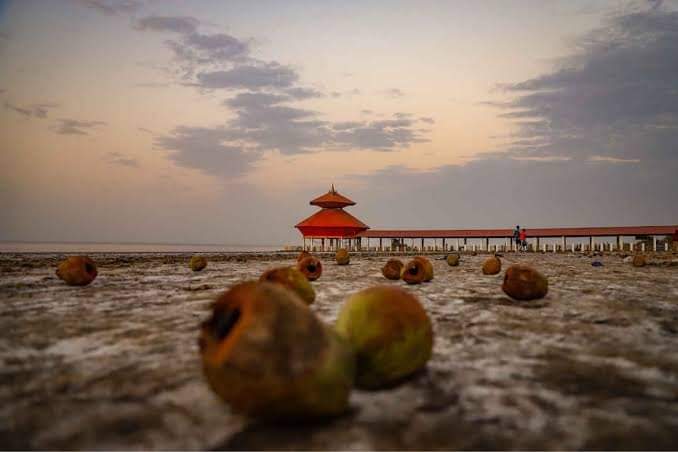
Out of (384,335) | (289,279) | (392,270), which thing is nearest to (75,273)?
(289,279)

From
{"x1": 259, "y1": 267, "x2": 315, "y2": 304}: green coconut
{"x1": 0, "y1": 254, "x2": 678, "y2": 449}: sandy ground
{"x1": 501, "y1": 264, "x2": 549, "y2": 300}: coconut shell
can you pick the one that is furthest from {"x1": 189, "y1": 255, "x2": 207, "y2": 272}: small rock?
{"x1": 501, "y1": 264, "x2": 549, "y2": 300}: coconut shell

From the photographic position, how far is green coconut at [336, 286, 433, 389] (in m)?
2.96

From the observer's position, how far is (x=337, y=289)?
875cm

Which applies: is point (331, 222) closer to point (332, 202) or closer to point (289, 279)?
point (332, 202)

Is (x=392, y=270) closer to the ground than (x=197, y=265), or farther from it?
farther from it

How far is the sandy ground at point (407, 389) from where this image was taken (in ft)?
7.63

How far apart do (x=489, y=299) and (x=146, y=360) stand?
5579 mm

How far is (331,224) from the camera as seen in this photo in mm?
48969

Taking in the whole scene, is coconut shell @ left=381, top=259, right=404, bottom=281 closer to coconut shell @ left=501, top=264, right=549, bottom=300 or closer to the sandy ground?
coconut shell @ left=501, top=264, right=549, bottom=300

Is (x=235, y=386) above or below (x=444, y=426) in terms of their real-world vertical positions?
above

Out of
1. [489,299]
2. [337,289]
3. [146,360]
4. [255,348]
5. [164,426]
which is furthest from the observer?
[337,289]

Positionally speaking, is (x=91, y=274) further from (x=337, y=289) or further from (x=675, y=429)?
(x=675, y=429)

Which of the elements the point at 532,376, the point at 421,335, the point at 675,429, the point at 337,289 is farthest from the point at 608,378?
the point at 337,289

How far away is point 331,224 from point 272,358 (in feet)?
154
